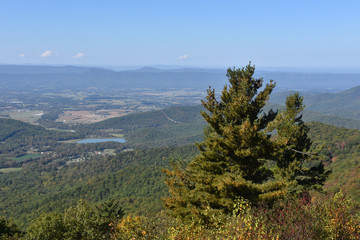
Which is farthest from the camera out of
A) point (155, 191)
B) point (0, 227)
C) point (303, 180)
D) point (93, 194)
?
point (93, 194)

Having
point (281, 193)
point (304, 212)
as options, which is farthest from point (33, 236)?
point (304, 212)

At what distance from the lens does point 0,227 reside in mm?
35188

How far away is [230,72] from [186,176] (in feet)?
29.3

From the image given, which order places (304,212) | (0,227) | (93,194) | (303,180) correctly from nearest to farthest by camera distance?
1. (304,212)
2. (303,180)
3. (0,227)
4. (93,194)

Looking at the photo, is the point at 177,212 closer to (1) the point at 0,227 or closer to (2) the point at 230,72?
(2) the point at 230,72

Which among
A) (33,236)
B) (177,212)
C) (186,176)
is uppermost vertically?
(186,176)

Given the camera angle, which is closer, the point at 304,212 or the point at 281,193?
the point at 304,212

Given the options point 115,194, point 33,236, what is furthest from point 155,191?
point 33,236

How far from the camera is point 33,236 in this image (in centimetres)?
2475

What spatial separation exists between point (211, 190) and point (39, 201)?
9617 centimetres

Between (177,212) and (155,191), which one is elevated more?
(177,212)

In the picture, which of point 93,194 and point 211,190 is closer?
point 211,190

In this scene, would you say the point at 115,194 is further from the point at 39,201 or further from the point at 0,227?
the point at 0,227

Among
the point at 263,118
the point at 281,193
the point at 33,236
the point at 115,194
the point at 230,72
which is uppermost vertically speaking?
the point at 230,72
